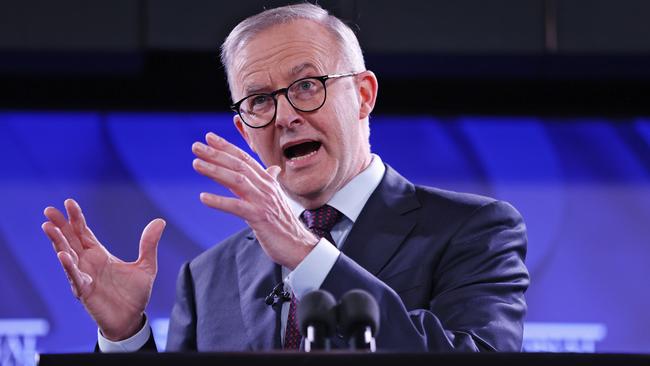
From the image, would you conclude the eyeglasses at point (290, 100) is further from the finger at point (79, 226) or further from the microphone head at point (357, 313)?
the microphone head at point (357, 313)

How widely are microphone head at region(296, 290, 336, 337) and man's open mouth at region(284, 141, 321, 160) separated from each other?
93cm

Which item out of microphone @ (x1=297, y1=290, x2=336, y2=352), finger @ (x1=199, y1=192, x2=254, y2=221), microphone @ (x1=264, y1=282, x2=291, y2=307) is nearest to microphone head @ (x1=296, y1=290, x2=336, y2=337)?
microphone @ (x1=297, y1=290, x2=336, y2=352)

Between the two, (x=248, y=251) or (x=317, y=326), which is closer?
(x=317, y=326)

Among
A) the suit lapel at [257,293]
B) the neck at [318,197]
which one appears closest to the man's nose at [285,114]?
the neck at [318,197]

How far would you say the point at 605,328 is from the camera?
3.94m

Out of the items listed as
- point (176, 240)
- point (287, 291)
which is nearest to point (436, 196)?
point (287, 291)

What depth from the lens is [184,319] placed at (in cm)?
253

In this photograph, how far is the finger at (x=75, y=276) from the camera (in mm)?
2129

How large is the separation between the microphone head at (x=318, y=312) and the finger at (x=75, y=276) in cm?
73

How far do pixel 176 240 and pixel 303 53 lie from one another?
1.62 metres

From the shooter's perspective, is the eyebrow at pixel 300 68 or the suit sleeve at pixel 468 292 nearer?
the suit sleeve at pixel 468 292

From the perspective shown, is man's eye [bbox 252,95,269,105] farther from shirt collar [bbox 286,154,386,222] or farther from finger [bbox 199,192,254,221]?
finger [bbox 199,192,254,221]

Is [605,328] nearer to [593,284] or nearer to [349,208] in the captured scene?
[593,284]

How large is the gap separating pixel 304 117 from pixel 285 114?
4cm
